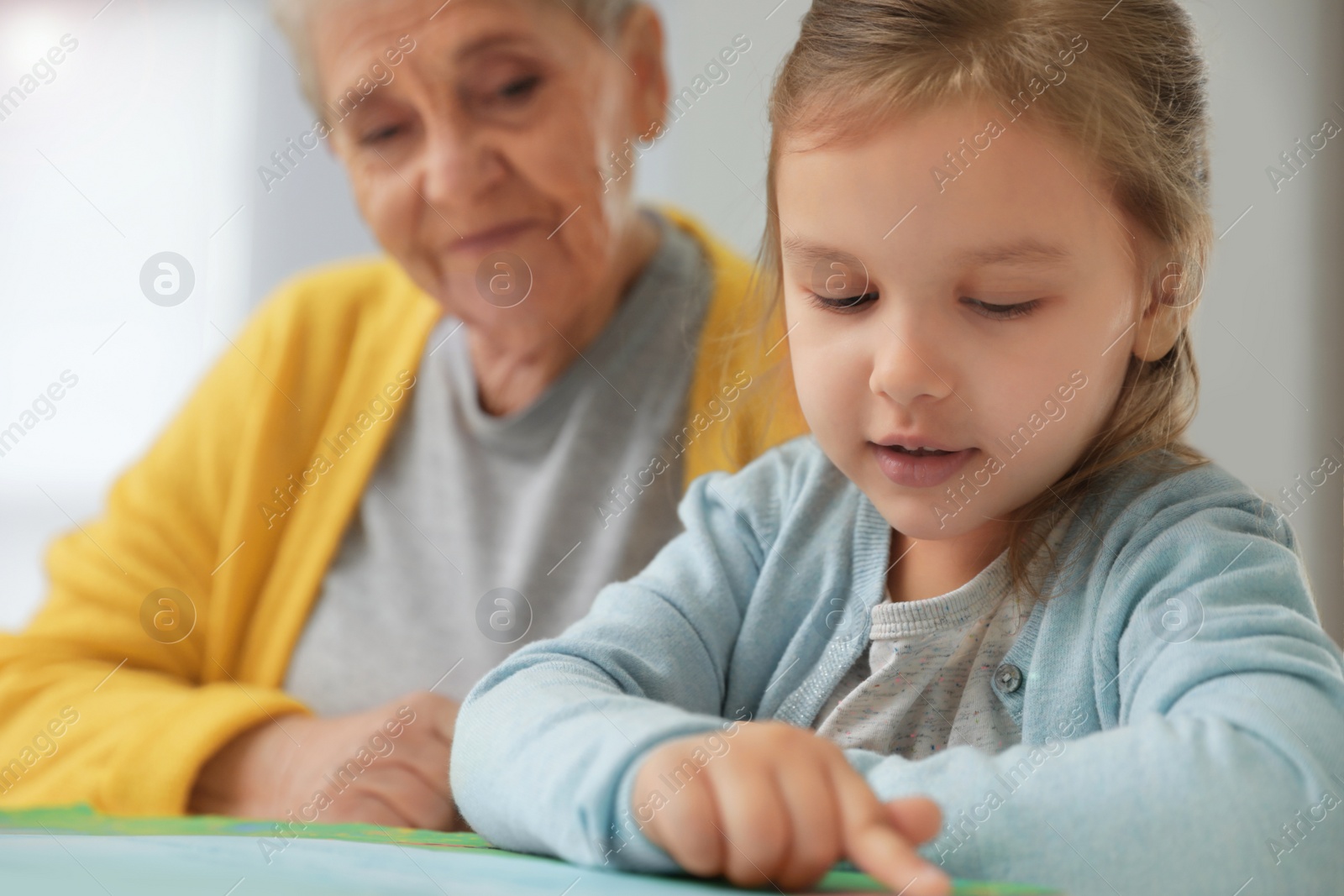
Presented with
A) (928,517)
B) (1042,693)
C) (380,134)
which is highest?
(380,134)

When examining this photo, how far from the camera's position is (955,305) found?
0.62 m

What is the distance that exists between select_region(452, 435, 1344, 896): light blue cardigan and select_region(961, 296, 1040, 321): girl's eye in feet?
0.47

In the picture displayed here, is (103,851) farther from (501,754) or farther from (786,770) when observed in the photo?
(786,770)

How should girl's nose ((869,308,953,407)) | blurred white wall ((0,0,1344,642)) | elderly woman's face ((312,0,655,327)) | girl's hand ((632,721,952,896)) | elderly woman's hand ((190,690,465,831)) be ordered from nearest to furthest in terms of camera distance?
girl's hand ((632,721,952,896)) < girl's nose ((869,308,953,407)) < elderly woman's hand ((190,690,465,831)) < elderly woman's face ((312,0,655,327)) < blurred white wall ((0,0,1344,642))

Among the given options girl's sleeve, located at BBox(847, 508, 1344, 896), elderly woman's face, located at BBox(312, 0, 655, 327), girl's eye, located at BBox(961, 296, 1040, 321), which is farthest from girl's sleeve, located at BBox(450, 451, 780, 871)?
elderly woman's face, located at BBox(312, 0, 655, 327)

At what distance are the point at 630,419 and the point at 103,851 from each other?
659mm

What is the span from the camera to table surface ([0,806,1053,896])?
0.48 meters

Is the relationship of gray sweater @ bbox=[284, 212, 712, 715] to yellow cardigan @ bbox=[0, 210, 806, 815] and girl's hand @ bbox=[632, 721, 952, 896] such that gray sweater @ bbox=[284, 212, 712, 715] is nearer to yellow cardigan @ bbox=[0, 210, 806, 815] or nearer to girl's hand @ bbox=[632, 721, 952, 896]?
yellow cardigan @ bbox=[0, 210, 806, 815]

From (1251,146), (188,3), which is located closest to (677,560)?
(1251,146)

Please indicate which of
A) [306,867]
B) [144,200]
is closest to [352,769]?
[306,867]

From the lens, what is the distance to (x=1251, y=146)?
3.45ft

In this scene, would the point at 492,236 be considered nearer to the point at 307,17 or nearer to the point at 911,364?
the point at 307,17

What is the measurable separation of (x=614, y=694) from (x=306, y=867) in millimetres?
169

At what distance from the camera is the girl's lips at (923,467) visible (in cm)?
66
